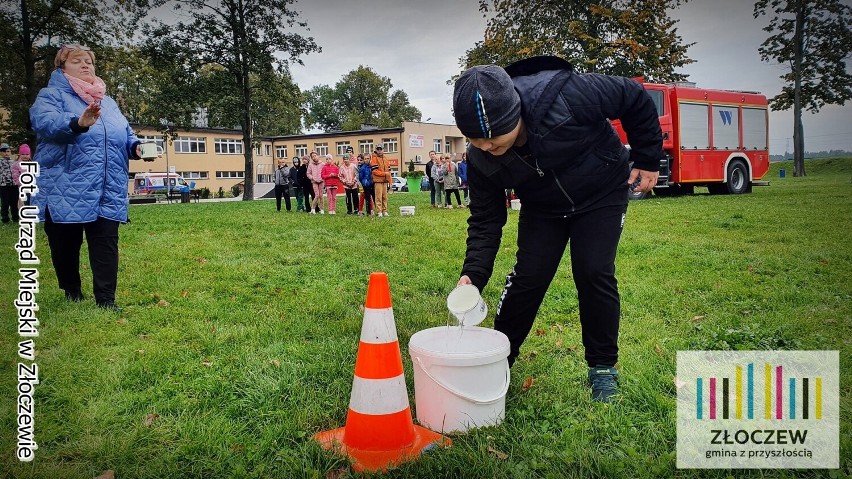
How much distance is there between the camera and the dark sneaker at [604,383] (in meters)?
2.79

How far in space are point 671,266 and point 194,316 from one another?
5.15m

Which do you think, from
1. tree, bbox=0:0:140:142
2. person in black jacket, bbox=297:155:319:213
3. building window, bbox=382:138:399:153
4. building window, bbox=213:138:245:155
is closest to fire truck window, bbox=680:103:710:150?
person in black jacket, bbox=297:155:319:213

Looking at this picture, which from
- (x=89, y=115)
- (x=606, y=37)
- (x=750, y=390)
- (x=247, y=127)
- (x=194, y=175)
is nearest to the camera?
(x=750, y=390)

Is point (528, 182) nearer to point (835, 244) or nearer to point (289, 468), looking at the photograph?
point (289, 468)

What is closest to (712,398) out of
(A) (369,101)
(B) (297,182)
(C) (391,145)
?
(B) (297,182)

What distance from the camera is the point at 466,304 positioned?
2.63m

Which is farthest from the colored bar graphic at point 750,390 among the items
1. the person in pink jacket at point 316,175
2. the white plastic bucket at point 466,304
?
the person in pink jacket at point 316,175

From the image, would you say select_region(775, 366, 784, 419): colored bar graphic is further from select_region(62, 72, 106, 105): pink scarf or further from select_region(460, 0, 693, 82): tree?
select_region(460, 0, 693, 82): tree

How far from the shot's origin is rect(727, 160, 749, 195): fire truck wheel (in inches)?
739

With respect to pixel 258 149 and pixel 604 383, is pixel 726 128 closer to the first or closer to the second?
pixel 604 383

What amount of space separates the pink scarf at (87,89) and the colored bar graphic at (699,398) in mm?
→ 4779

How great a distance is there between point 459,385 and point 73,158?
3.86 metres

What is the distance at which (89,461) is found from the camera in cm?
234

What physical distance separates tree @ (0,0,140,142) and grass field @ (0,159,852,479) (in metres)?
3.10
